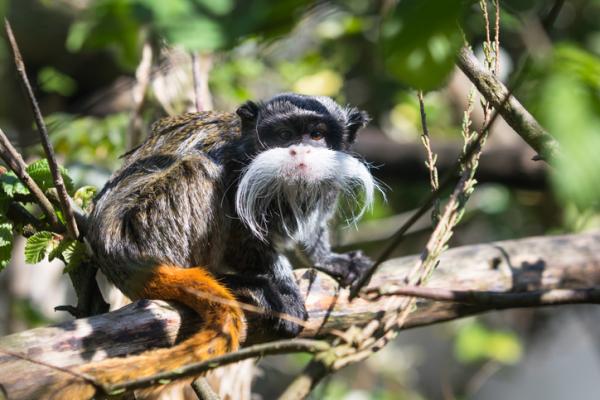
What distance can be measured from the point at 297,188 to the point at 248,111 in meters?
0.55

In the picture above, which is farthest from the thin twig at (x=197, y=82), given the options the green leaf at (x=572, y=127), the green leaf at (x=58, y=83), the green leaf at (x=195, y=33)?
the green leaf at (x=572, y=127)

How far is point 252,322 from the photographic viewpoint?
134 inches

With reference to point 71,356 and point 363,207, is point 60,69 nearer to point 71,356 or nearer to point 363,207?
point 363,207

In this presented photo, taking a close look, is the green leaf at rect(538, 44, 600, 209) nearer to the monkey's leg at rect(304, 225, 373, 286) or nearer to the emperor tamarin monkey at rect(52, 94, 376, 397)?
the emperor tamarin monkey at rect(52, 94, 376, 397)

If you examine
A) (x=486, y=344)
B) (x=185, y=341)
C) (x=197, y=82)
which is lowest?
(x=486, y=344)

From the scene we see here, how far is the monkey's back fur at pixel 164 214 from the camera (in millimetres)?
3477

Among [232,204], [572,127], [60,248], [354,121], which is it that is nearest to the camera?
[572,127]

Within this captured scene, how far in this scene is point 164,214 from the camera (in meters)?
3.57

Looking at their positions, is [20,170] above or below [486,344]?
above

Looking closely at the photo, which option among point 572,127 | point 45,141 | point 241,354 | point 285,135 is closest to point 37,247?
point 45,141

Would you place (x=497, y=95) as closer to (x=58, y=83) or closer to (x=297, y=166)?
(x=297, y=166)

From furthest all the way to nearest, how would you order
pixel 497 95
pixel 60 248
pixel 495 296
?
1. pixel 60 248
2. pixel 497 95
3. pixel 495 296

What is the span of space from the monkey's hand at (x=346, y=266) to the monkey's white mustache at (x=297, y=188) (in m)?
0.23

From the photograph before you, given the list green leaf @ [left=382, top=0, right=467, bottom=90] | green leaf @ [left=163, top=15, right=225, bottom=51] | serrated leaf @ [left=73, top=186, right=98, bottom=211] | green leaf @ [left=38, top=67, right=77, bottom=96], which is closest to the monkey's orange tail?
serrated leaf @ [left=73, top=186, right=98, bottom=211]
